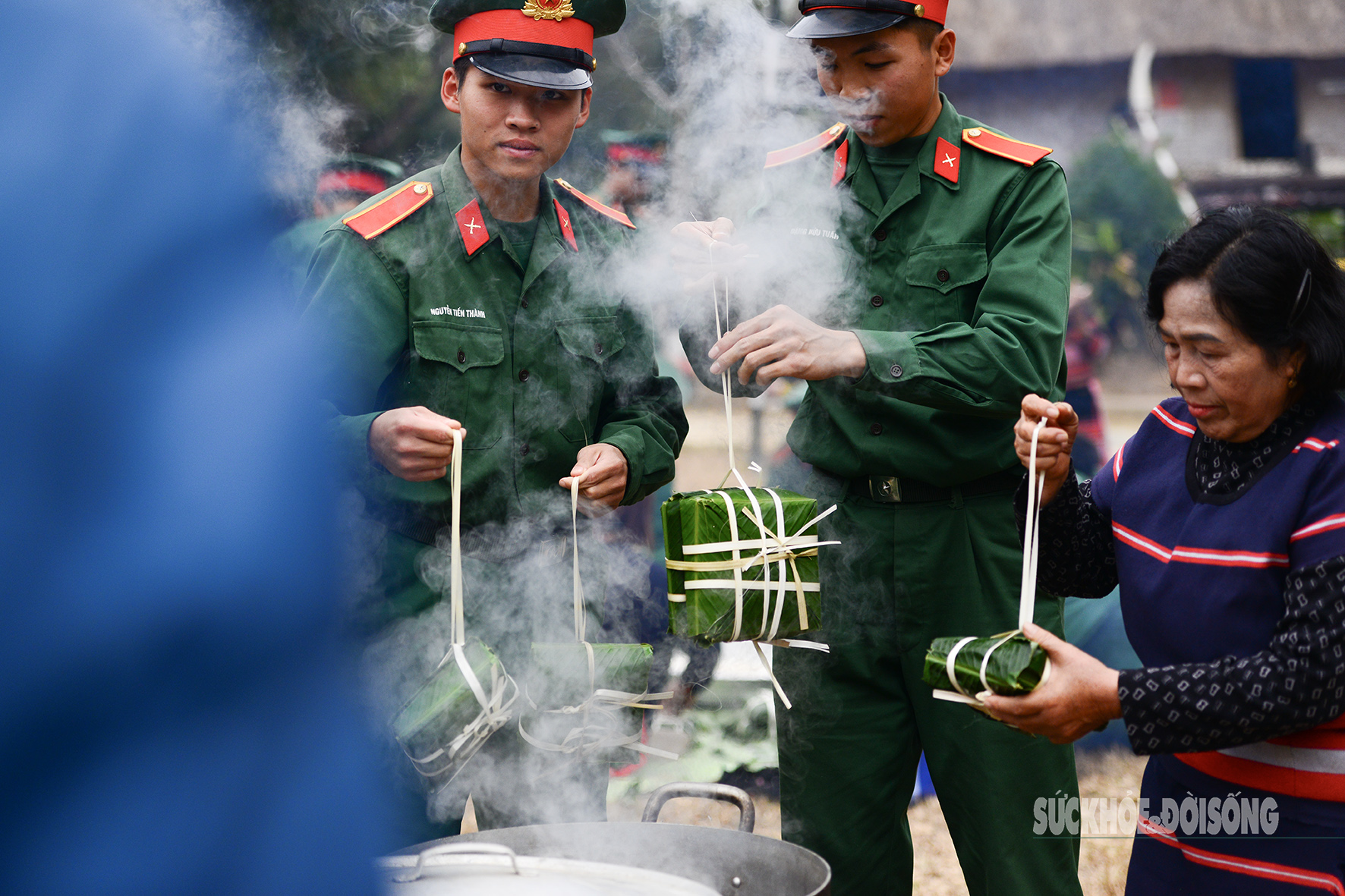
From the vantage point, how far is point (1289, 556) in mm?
2061

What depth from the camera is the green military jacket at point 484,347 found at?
2.70 metres

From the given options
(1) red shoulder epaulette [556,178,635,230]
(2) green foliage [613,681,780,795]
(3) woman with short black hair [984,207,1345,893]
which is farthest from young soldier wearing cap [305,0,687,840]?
(2) green foliage [613,681,780,795]

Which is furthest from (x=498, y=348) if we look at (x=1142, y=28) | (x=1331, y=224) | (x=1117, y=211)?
(x=1142, y=28)

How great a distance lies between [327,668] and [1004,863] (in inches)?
85.0

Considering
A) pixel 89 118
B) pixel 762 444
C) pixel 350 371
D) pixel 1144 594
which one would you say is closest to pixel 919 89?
pixel 1144 594

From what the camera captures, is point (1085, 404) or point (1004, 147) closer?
point (1004, 147)

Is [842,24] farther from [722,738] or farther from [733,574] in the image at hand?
[722,738]

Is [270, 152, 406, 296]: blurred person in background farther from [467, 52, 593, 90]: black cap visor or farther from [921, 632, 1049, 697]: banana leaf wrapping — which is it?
[921, 632, 1049, 697]: banana leaf wrapping

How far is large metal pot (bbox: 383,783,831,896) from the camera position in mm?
2297

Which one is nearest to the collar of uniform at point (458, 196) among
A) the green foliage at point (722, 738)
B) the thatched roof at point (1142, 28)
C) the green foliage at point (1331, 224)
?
the green foliage at point (722, 738)

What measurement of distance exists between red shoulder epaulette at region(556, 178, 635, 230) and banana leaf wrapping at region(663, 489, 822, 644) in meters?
1.03

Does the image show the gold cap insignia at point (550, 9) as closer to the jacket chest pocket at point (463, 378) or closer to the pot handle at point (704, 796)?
the jacket chest pocket at point (463, 378)

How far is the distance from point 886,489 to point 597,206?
1.11 meters

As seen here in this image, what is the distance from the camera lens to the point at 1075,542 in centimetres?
253
